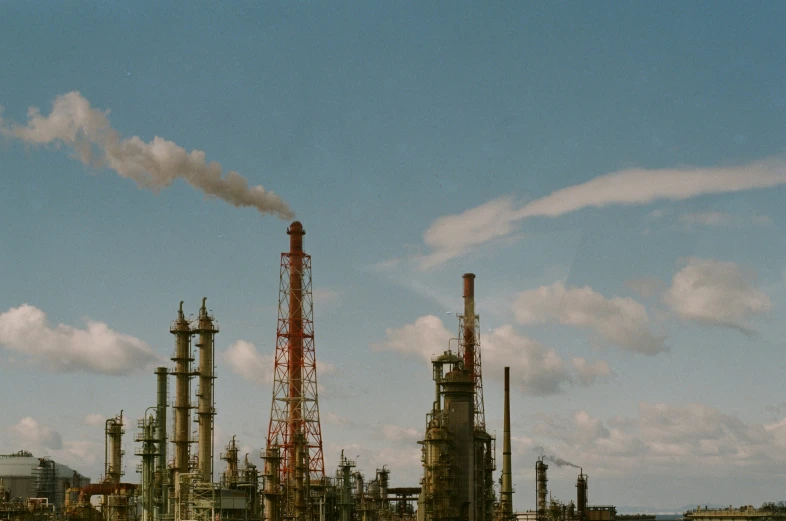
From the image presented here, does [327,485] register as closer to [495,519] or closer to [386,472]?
[386,472]

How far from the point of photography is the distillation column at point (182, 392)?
76000mm

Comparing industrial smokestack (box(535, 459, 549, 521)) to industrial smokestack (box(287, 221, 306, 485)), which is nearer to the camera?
industrial smokestack (box(287, 221, 306, 485))

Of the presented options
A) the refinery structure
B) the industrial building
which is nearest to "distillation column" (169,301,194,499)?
the refinery structure

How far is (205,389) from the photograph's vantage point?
77812mm

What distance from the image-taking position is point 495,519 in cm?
9606

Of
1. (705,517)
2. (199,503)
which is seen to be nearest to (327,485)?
(199,503)

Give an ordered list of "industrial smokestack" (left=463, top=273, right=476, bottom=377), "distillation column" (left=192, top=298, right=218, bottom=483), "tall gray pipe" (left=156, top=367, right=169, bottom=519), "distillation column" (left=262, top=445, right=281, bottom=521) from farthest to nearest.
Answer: "industrial smokestack" (left=463, top=273, right=476, bottom=377), "distillation column" (left=192, top=298, right=218, bottom=483), "distillation column" (left=262, top=445, right=281, bottom=521), "tall gray pipe" (left=156, top=367, right=169, bottom=519)

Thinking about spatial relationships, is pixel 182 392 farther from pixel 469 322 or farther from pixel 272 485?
pixel 469 322

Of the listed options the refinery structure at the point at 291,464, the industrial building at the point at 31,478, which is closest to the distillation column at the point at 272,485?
the refinery structure at the point at 291,464

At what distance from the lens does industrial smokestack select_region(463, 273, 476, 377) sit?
320ft

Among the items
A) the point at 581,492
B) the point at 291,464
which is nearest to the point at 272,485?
the point at 291,464

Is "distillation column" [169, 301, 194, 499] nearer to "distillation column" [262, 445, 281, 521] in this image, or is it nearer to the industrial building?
"distillation column" [262, 445, 281, 521]

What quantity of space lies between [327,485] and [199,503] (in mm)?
25301

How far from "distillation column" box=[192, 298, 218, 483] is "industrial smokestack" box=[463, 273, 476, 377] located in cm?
2713
